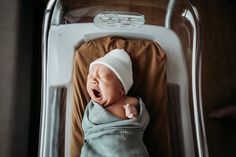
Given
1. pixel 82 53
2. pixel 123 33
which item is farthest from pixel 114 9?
pixel 82 53

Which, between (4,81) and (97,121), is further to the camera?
(4,81)

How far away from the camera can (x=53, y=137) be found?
1.16 m

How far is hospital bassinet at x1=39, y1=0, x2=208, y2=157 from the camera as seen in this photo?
3.82 feet

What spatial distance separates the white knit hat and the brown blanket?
0.09m

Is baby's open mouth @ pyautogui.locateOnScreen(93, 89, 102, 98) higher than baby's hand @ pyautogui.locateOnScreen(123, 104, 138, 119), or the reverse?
baby's open mouth @ pyautogui.locateOnScreen(93, 89, 102, 98)

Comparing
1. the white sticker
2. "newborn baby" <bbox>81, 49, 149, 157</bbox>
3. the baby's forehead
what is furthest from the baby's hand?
the white sticker

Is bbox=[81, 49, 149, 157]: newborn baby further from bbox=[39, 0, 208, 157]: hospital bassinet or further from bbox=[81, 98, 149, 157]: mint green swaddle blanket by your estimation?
bbox=[39, 0, 208, 157]: hospital bassinet

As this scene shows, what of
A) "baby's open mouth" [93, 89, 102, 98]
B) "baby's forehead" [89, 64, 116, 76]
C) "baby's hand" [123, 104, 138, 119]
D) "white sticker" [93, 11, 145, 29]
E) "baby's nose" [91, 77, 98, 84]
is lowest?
"baby's hand" [123, 104, 138, 119]

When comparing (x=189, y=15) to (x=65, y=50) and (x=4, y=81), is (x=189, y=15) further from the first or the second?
(x=4, y=81)

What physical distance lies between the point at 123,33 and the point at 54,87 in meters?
0.35

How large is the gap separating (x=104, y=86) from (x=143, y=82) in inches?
8.5

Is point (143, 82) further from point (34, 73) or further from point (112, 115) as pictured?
point (34, 73)

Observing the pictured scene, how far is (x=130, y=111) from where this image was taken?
102 cm

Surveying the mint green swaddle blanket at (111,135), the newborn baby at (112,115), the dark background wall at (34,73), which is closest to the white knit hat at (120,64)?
the newborn baby at (112,115)
